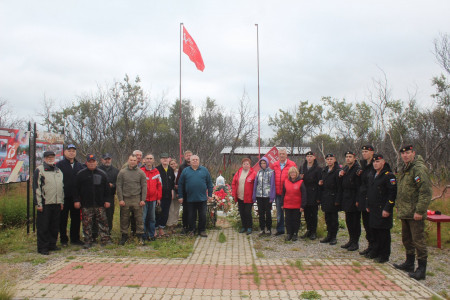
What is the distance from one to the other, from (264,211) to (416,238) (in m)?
3.29

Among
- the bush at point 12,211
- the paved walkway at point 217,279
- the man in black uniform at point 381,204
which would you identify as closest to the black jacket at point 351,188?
the man in black uniform at point 381,204

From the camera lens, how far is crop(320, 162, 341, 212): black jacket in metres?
6.58

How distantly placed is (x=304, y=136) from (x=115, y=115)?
15.5 metres

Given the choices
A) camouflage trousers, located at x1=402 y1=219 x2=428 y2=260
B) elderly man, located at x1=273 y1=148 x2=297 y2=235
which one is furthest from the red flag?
camouflage trousers, located at x1=402 y1=219 x2=428 y2=260

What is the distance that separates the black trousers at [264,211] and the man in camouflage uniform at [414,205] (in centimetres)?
290

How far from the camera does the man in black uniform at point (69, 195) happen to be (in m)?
6.48

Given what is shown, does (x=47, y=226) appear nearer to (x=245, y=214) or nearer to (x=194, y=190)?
(x=194, y=190)

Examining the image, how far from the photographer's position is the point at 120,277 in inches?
182

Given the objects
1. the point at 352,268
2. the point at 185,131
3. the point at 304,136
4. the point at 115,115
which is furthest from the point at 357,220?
the point at 304,136

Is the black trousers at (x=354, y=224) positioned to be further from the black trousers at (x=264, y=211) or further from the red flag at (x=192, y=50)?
the red flag at (x=192, y=50)

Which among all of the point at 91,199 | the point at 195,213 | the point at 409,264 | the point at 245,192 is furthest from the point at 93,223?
the point at 409,264

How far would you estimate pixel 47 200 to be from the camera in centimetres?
604

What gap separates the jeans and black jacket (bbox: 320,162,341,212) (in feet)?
11.6

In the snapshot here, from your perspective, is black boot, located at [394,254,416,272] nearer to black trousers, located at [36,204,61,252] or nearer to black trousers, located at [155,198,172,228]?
black trousers, located at [155,198,172,228]
